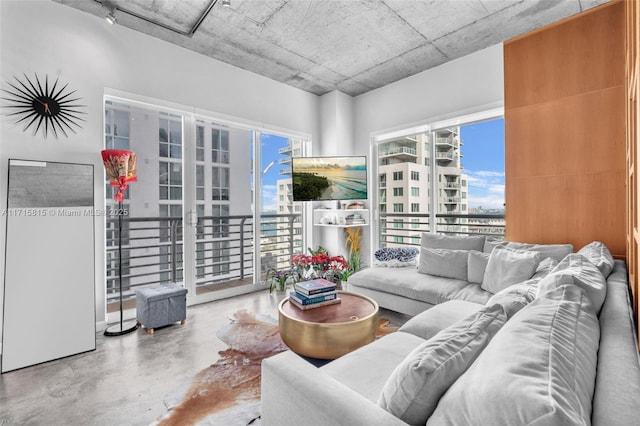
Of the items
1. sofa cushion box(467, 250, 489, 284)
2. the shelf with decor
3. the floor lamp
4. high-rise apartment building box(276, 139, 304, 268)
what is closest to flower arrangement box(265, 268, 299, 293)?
high-rise apartment building box(276, 139, 304, 268)

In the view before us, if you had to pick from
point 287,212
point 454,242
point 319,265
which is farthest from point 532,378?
point 287,212

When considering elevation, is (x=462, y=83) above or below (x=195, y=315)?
above

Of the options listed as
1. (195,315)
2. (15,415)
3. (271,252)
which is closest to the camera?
→ (15,415)

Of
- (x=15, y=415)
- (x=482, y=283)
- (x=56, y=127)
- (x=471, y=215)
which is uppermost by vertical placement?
(x=56, y=127)

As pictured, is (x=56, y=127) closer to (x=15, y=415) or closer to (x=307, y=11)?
(x=15, y=415)

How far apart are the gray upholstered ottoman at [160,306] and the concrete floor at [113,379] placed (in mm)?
85

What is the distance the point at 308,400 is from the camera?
92 cm

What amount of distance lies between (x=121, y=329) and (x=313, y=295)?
188 cm

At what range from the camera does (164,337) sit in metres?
2.73

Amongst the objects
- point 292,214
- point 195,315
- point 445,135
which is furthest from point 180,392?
point 445,135

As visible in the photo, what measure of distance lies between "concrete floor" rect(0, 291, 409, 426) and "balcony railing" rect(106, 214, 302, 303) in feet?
3.77

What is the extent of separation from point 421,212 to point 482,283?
176 centimetres

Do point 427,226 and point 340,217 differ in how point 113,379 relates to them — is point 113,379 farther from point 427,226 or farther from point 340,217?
point 427,226

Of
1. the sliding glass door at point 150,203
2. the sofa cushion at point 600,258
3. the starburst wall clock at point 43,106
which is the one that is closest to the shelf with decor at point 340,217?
the sliding glass door at point 150,203
